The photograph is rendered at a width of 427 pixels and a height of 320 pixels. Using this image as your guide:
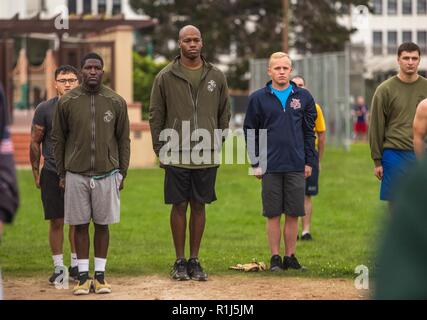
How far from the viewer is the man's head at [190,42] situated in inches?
383

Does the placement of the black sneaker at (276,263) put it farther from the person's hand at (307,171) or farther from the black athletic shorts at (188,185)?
the black athletic shorts at (188,185)

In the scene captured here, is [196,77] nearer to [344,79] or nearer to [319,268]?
[319,268]

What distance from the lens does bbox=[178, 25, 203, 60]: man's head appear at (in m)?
9.72

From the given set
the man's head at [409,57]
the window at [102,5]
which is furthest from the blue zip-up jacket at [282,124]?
the window at [102,5]

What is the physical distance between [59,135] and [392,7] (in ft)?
332

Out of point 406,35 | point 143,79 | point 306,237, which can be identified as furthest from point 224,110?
point 406,35

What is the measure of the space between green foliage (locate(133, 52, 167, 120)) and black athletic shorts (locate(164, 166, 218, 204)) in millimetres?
33995

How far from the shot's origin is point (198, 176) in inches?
391

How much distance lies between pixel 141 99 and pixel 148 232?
32625 mm

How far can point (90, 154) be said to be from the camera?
899 cm

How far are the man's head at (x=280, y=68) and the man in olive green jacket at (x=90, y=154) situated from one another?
1907 mm

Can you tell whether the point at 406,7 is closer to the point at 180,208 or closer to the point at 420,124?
the point at 180,208
